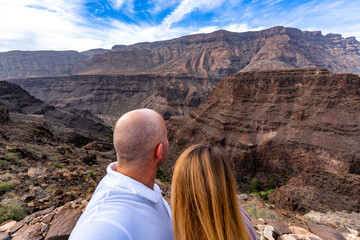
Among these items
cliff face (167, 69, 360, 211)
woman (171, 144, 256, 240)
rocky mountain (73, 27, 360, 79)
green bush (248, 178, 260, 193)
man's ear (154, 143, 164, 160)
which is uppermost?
rocky mountain (73, 27, 360, 79)

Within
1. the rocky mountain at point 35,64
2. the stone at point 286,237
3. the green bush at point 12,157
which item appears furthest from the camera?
the rocky mountain at point 35,64

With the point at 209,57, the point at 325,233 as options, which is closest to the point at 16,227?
the point at 325,233

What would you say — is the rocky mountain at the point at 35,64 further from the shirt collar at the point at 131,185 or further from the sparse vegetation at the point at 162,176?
the shirt collar at the point at 131,185

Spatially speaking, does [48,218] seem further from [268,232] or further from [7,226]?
[268,232]

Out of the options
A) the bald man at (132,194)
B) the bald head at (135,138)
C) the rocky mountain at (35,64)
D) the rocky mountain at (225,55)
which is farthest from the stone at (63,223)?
the rocky mountain at (35,64)

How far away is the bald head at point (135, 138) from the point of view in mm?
1768

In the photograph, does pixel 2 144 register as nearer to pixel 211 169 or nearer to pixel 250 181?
pixel 211 169

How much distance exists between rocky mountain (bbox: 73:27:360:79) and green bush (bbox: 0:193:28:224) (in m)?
96.9

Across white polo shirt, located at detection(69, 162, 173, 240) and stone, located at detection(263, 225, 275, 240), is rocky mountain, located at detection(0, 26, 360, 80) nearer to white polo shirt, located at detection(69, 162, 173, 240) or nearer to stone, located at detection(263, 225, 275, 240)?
stone, located at detection(263, 225, 275, 240)

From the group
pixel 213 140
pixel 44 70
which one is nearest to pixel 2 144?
pixel 213 140

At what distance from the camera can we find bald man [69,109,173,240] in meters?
1.26

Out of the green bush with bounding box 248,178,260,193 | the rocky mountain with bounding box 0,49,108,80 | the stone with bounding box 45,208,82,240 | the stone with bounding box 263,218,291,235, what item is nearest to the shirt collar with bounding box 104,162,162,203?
the stone with bounding box 45,208,82,240

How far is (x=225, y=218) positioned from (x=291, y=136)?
26.3 metres

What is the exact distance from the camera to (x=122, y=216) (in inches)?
52.0
